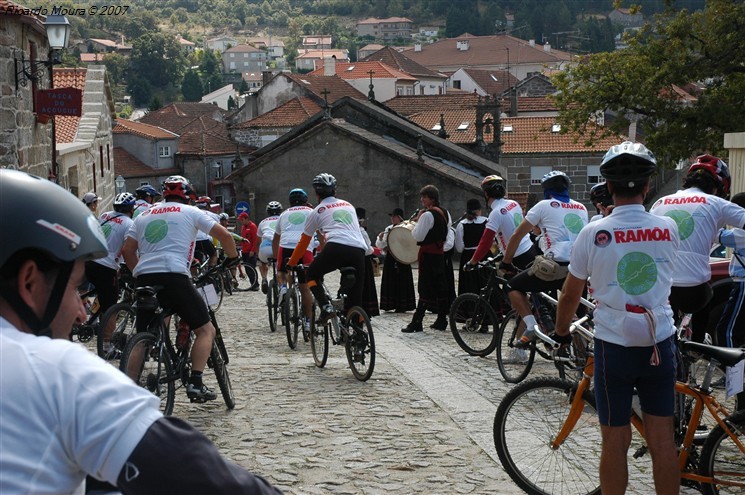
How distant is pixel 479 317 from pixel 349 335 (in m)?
1.85

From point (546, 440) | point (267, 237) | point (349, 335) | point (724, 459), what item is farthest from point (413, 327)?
point (724, 459)

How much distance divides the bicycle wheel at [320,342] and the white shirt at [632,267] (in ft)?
18.3

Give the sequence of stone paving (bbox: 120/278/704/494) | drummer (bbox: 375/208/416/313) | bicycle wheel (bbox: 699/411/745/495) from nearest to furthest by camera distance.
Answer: bicycle wheel (bbox: 699/411/745/495) < stone paving (bbox: 120/278/704/494) < drummer (bbox: 375/208/416/313)

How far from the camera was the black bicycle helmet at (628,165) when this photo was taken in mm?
4984

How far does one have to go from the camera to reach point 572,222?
9.31 meters

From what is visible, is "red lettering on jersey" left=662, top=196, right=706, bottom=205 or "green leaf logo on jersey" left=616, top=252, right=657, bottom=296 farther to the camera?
"red lettering on jersey" left=662, top=196, right=706, bottom=205

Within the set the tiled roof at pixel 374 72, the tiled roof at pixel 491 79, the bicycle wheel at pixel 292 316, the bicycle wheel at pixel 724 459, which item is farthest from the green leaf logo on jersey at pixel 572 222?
the tiled roof at pixel 491 79

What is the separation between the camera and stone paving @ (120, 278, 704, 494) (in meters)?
6.46

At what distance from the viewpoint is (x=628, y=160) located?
5000mm

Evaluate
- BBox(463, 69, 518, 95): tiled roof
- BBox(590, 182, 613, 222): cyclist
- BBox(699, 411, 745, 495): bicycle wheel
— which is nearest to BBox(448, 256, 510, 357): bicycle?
BBox(590, 182, 613, 222): cyclist

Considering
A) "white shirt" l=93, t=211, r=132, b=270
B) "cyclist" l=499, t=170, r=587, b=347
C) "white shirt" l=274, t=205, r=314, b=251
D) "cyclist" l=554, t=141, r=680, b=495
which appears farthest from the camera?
"white shirt" l=274, t=205, r=314, b=251

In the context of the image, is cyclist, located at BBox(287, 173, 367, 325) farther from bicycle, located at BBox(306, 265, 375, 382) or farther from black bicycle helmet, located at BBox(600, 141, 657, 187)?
black bicycle helmet, located at BBox(600, 141, 657, 187)

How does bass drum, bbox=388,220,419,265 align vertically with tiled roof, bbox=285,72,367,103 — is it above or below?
below

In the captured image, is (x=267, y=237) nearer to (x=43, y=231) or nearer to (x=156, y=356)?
(x=156, y=356)
